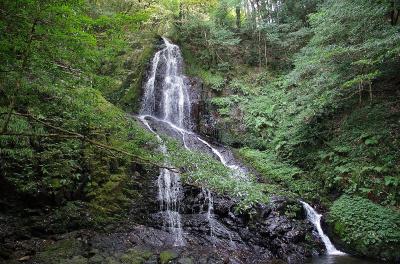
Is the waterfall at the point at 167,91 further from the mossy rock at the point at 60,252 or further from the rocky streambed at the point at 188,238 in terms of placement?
the mossy rock at the point at 60,252

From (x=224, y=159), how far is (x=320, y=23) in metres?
7.13

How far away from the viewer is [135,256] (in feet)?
24.3

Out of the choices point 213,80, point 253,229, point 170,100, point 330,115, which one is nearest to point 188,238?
point 253,229

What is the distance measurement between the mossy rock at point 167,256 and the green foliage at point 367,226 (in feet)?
17.0

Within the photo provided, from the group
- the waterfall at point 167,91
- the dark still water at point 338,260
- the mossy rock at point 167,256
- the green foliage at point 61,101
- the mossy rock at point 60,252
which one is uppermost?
the waterfall at point 167,91

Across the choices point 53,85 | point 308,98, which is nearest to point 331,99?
point 308,98

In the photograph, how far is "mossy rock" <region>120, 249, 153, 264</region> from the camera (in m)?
7.18

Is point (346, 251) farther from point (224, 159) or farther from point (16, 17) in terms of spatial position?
point (16, 17)

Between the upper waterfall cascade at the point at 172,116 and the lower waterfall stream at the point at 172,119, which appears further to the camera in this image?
the upper waterfall cascade at the point at 172,116

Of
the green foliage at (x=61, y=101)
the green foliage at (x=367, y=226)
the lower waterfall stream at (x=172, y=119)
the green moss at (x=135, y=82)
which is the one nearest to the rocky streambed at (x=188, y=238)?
the lower waterfall stream at (x=172, y=119)

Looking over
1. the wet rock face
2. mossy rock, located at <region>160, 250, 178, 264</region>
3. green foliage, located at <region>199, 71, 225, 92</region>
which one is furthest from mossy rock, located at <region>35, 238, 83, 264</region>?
green foliage, located at <region>199, 71, 225, 92</region>

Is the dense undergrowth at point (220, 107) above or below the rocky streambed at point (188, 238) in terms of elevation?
above

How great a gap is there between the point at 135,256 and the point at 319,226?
20.0 feet

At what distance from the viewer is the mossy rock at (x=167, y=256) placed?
7.40 metres
